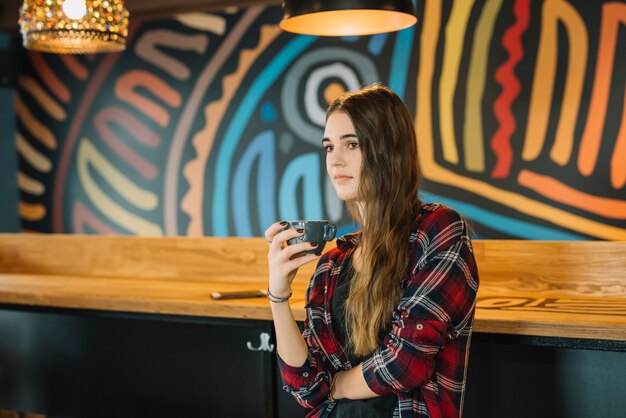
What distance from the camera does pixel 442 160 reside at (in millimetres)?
3371

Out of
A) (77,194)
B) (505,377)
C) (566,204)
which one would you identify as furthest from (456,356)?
(77,194)

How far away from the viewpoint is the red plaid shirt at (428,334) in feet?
5.39

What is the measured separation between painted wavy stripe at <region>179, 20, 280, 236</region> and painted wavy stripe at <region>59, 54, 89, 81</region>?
0.77 m

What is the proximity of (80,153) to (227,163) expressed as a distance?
91cm

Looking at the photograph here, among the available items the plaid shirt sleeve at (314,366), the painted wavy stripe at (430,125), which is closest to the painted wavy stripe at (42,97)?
the painted wavy stripe at (430,125)

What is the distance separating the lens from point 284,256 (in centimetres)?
171

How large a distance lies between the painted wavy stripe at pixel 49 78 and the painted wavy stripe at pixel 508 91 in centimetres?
229

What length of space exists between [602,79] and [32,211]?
2.96m

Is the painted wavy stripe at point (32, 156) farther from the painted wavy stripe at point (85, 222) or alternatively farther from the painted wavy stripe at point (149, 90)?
the painted wavy stripe at point (149, 90)

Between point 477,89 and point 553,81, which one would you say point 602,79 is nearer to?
point 553,81

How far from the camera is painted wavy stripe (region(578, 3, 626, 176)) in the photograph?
3020mm

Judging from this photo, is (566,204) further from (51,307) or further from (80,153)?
(80,153)

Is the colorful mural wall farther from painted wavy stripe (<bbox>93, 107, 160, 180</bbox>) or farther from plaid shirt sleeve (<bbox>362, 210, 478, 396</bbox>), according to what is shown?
plaid shirt sleeve (<bbox>362, 210, 478, 396</bbox>)

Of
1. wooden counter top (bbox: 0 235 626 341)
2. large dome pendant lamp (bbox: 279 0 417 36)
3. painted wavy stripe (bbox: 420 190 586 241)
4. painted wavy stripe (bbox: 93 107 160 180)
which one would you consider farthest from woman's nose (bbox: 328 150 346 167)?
painted wavy stripe (bbox: 93 107 160 180)
